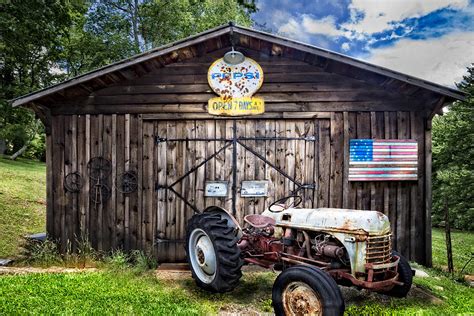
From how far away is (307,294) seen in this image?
11.2 feet

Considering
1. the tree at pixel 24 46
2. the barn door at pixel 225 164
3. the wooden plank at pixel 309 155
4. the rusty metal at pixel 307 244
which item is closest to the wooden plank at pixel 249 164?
the barn door at pixel 225 164

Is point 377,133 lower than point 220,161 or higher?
higher

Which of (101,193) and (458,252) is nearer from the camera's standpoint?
(101,193)

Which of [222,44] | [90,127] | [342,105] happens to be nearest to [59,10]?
[90,127]

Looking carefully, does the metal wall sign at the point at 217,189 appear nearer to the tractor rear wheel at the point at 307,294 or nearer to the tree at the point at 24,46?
the tractor rear wheel at the point at 307,294

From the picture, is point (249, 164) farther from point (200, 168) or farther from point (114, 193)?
point (114, 193)

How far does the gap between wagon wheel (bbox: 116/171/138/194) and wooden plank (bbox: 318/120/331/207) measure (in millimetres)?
3317

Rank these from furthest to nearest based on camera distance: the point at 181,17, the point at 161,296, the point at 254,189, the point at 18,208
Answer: the point at 181,17
the point at 18,208
the point at 254,189
the point at 161,296

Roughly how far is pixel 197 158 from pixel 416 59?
40456 mm

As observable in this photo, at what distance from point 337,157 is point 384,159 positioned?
0.81 m

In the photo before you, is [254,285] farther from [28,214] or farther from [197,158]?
[28,214]

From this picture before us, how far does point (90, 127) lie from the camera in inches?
256

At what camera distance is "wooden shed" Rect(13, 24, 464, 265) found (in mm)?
6297

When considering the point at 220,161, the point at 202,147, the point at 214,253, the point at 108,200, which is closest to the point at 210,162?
the point at 220,161
